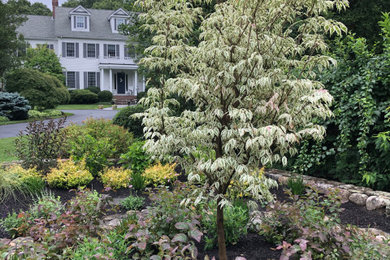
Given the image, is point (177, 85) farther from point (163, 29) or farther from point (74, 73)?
point (74, 73)

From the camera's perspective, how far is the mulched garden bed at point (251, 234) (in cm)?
311

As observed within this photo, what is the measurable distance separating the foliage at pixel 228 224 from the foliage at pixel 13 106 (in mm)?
14938

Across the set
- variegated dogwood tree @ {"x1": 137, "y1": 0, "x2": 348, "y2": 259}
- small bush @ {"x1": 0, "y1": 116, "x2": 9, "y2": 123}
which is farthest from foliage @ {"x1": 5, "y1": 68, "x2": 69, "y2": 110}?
variegated dogwood tree @ {"x1": 137, "y1": 0, "x2": 348, "y2": 259}

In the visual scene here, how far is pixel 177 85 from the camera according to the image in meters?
2.64

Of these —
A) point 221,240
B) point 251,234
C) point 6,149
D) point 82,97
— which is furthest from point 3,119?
point 221,240

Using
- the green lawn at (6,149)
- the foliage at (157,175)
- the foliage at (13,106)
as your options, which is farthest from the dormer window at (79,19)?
the foliage at (157,175)

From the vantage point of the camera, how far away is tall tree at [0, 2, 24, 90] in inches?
646

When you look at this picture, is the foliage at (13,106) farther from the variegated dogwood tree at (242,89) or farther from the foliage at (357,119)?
the variegated dogwood tree at (242,89)

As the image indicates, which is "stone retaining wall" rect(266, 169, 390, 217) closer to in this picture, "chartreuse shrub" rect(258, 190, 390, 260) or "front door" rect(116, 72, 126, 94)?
"chartreuse shrub" rect(258, 190, 390, 260)

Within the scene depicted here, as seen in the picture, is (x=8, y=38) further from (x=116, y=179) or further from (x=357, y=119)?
(x=357, y=119)

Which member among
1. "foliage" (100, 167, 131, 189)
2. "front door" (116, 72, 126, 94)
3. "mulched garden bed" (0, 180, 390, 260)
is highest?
"front door" (116, 72, 126, 94)

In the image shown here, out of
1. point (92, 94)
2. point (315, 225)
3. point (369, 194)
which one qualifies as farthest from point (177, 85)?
point (92, 94)

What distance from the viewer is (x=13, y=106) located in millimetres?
15680

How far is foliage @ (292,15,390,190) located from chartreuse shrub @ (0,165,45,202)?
13.4 ft
